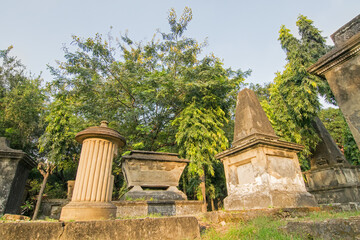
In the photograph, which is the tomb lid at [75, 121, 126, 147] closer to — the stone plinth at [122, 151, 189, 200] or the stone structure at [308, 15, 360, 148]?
the stone plinth at [122, 151, 189, 200]

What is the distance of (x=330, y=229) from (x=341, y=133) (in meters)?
21.0

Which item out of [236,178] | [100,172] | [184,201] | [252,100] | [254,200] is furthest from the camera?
[184,201]

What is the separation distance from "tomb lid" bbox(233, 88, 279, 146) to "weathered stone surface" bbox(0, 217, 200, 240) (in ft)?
10.5

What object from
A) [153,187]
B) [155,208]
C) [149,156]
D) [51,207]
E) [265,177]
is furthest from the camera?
Result: [51,207]

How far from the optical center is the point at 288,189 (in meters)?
4.43

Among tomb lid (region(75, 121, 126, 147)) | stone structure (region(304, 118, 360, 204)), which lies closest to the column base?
tomb lid (region(75, 121, 126, 147))

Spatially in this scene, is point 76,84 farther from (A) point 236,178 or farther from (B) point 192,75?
(A) point 236,178

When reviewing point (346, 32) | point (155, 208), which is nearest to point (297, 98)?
point (346, 32)

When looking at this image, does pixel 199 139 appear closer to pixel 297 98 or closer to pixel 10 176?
pixel 297 98

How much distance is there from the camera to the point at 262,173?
14.3ft

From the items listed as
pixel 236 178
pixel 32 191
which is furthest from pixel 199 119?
pixel 32 191

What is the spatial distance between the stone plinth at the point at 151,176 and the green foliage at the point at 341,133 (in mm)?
13431

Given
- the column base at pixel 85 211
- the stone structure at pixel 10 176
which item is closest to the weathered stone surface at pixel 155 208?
the column base at pixel 85 211

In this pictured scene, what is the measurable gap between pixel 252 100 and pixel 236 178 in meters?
2.52
